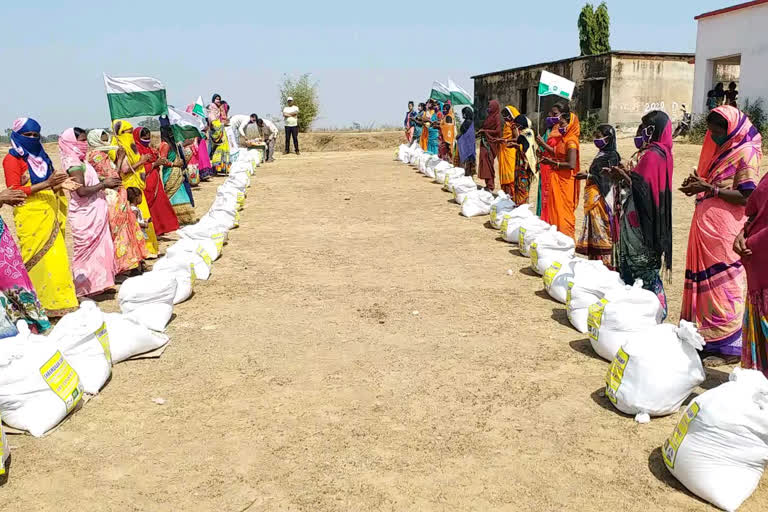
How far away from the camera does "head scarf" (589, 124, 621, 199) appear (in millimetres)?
5816

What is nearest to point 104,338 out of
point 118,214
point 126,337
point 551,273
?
point 126,337

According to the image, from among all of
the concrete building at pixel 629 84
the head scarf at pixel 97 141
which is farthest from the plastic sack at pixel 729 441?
the concrete building at pixel 629 84

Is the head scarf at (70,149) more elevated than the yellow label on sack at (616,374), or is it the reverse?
the head scarf at (70,149)

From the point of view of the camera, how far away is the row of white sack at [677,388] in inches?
104

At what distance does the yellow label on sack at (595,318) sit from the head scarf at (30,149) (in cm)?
431

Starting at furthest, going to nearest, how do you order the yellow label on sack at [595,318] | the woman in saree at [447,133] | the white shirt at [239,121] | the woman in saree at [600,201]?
the white shirt at [239,121], the woman in saree at [447,133], the woman in saree at [600,201], the yellow label on sack at [595,318]

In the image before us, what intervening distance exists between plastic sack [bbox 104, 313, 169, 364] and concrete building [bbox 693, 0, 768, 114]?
17632mm

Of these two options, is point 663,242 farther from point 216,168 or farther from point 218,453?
point 216,168

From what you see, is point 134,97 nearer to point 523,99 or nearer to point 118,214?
point 118,214

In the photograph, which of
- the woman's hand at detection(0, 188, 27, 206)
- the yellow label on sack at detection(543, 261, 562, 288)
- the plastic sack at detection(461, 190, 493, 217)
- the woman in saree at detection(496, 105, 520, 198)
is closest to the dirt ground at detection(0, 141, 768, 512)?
the yellow label on sack at detection(543, 261, 562, 288)

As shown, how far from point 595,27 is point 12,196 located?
35.0 meters

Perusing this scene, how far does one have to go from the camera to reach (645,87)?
21.8 m

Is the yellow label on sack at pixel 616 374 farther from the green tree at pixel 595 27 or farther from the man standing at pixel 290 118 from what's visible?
the green tree at pixel 595 27

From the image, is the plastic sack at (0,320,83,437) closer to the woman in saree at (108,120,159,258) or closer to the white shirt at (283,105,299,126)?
the woman in saree at (108,120,159,258)
